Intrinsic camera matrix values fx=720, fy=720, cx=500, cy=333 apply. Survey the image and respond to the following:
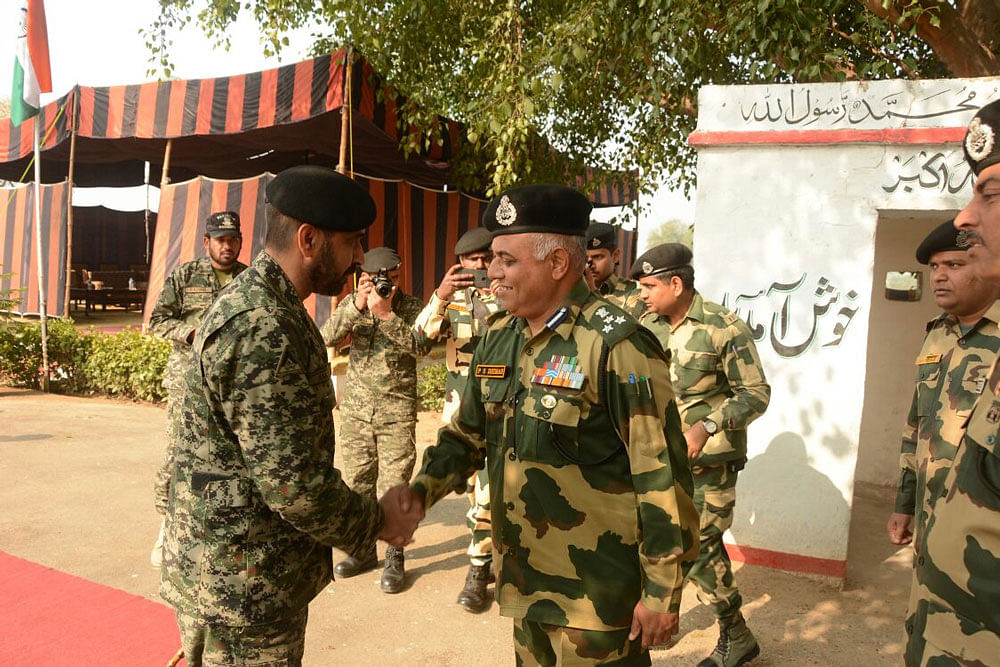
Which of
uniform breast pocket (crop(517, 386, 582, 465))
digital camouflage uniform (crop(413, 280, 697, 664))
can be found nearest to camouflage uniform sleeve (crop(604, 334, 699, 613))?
digital camouflage uniform (crop(413, 280, 697, 664))

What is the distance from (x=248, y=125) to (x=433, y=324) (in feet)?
23.8

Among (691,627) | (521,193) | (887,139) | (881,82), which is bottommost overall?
(691,627)

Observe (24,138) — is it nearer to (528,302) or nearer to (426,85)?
(426,85)

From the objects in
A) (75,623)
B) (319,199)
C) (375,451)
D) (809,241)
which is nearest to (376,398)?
(375,451)

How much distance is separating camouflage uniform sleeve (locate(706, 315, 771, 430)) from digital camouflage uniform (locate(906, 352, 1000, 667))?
1797 millimetres

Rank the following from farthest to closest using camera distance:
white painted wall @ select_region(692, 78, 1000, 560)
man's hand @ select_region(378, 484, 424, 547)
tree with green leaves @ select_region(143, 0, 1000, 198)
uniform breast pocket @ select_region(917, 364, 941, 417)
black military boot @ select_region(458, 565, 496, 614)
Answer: tree with green leaves @ select_region(143, 0, 1000, 198)
white painted wall @ select_region(692, 78, 1000, 560)
black military boot @ select_region(458, 565, 496, 614)
uniform breast pocket @ select_region(917, 364, 941, 417)
man's hand @ select_region(378, 484, 424, 547)

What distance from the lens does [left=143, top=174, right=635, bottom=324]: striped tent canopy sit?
11.1 m

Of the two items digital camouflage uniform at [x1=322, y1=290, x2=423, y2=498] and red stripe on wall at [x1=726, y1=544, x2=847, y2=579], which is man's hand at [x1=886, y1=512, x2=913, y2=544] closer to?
red stripe on wall at [x1=726, y1=544, x2=847, y2=579]

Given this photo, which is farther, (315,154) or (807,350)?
(315,154)

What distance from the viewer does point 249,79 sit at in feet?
33.3

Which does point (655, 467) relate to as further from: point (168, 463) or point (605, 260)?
point (168, 463)

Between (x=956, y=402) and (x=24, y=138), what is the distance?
16.5m

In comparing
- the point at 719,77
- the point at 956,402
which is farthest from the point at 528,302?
the point at 719,77

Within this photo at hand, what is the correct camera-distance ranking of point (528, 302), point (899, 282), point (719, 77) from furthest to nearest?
1. point (719, 77)
2. point (899, 282)
3. point (528, 302)
